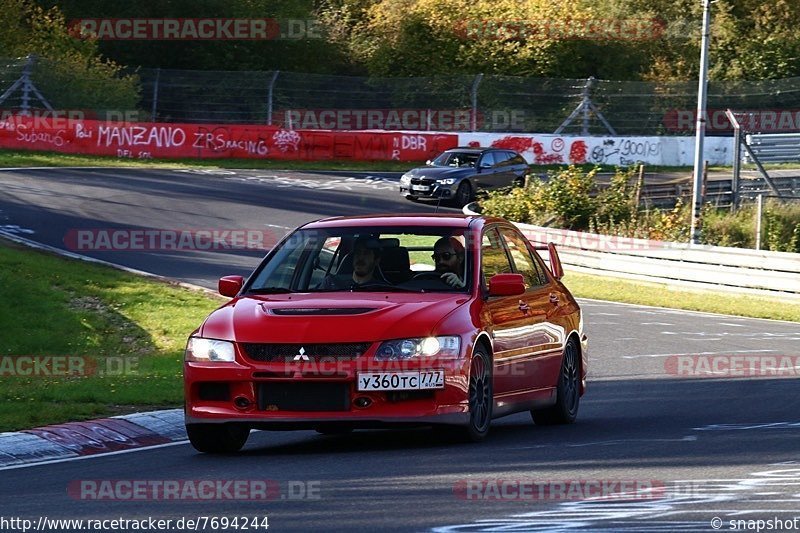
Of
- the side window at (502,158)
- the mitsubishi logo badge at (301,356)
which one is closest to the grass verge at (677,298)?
the side window at (502,158)

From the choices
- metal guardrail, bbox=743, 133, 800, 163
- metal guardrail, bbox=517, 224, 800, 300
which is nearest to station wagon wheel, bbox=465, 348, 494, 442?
metal guardrail, bbox=517, 224, 800, 300

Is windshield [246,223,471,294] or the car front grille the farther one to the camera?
windshield [246,223,471,294]

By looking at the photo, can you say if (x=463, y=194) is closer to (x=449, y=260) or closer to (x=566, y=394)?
(x=566, y=394)

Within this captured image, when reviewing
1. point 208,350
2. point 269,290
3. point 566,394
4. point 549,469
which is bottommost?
Result: point 566,394

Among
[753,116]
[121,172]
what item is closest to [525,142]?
[753,116]

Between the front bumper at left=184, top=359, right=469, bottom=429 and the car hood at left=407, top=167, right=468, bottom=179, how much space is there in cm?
2886

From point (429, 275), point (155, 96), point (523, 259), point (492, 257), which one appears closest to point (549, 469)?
point (429, 275)

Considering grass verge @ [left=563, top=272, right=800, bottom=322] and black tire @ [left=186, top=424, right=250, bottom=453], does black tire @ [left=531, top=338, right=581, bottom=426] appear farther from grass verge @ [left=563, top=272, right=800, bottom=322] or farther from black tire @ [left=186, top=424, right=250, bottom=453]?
grass verge @ [left=563, top=272, right=800, bottom=322]

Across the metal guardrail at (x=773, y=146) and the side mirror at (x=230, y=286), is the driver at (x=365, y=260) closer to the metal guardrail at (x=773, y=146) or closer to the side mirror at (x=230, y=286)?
the side mirror at (x=230, y=286)

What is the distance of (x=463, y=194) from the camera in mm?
38688

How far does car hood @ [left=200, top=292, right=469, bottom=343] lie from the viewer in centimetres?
922

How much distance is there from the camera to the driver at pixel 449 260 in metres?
10.3

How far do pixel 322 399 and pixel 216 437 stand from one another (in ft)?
3.08

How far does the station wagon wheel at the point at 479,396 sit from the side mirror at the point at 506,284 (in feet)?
1.53
